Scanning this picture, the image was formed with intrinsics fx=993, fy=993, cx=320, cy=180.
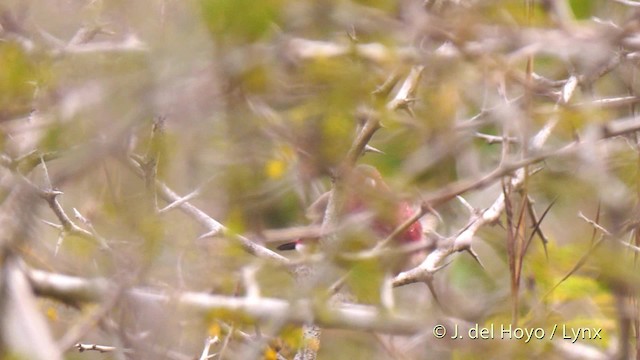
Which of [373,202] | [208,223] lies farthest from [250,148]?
[208,223]

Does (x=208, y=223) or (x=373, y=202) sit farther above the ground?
(x=373, y=202)

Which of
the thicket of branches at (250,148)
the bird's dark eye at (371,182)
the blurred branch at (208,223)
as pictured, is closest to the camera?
the thicket of branches at (250,148)

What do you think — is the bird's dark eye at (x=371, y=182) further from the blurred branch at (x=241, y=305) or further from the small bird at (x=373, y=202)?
the blurred branch at (x=241, y=305)

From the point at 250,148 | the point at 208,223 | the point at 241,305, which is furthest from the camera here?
the point at 208,223

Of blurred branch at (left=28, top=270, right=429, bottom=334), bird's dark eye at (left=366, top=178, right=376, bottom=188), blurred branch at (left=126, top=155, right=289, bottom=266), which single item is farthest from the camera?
blurred branch at (left=126, top=155, right=289, bottom=266)

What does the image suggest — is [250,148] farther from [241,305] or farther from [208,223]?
[208,223]

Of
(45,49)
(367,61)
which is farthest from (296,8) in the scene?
(45,49)

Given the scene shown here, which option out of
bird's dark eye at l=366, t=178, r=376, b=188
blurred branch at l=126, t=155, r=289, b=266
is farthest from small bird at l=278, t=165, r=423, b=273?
blurred branch at l=126, t=155, r=289, b=266

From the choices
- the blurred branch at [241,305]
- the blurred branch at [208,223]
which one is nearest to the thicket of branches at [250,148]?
the blurred branch at [241,305]

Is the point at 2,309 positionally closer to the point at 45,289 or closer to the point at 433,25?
the point at 45,289

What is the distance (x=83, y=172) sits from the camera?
1.41 metres

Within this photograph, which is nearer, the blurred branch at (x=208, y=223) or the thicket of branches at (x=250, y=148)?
the thicket of branches at (x=250, y=148)

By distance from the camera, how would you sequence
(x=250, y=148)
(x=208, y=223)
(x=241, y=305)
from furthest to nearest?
(x=208, y=223) → (x=241, y=305) → (x=250, y=148)

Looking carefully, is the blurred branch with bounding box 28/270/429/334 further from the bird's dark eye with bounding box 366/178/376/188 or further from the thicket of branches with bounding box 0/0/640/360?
the bird's dark eye with bounding box 366/178/376/188
